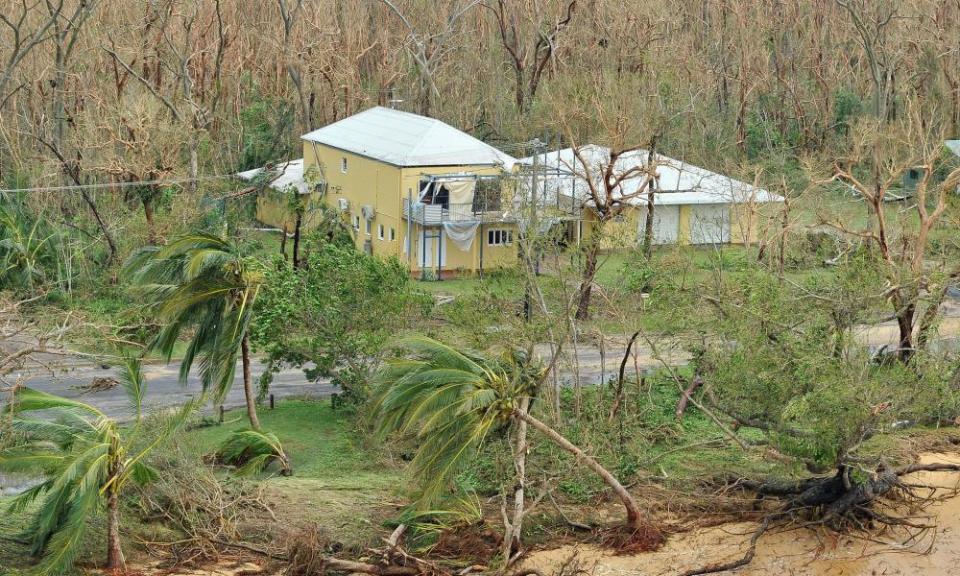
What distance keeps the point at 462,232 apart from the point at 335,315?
13.0m

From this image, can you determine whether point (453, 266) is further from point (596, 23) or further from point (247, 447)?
point (596, 23)

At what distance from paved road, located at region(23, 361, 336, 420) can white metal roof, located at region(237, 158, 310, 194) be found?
13.2 meters

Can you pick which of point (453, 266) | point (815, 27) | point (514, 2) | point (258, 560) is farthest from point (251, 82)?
point (258, 560)

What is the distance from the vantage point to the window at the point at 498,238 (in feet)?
133

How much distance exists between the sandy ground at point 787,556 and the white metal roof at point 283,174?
24.5 metres

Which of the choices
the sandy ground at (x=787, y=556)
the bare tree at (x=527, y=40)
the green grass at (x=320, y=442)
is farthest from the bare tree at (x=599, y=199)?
the bare tree at (x=527, y=40)

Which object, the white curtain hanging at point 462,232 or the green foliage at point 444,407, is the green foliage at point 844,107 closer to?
the white curtain hanging at point 462,232

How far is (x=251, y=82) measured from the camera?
56.8 meters

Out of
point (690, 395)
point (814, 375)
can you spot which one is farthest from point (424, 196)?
point (814, 375)

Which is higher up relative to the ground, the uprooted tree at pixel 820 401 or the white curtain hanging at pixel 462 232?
the white curtain hanging at pixel 462 232

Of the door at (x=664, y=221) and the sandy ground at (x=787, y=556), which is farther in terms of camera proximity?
the door at (x=664, y=221)

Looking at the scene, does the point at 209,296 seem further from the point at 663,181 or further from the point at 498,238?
the point at 663,181

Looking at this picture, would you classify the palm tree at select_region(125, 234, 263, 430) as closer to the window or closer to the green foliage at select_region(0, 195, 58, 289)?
the green foliage at select_region(0, 195, 58, 289)

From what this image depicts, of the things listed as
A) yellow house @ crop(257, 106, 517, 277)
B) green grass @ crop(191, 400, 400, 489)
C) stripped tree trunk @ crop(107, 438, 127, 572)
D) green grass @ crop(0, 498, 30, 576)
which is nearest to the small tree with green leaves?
green grass @ crop(191, 400, 400, 489)
